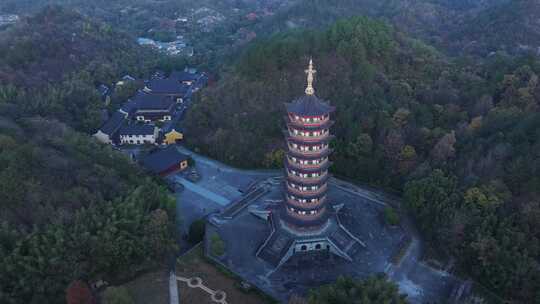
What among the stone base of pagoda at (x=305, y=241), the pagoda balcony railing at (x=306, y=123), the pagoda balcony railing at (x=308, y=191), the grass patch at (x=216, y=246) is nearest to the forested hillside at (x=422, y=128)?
the stone base of pagoda at (x=305, y=241)

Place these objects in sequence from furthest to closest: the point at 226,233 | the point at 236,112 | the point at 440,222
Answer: the point at 236,112 → the point at 226,233 → the point at 440,222

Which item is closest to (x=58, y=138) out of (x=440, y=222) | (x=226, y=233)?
(x=226, y=233)

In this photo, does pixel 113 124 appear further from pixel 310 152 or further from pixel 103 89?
pixel 310 152

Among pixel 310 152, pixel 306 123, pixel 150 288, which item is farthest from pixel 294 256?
pixel 150 288

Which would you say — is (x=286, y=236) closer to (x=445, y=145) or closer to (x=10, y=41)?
(x=445, y=145)

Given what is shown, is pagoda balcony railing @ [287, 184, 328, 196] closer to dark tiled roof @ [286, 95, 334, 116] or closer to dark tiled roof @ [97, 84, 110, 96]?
dark tiled roof @ [286, 95, 334, 116]

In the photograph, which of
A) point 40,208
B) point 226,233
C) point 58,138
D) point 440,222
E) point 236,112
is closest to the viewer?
point 40,208
